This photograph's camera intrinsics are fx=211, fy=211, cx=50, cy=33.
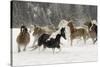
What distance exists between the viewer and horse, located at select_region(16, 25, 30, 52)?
2.29 metres

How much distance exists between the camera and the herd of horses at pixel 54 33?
2.32 meters

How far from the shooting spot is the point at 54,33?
7.98 feet

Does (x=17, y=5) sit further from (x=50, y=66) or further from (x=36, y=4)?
(x=50, y=66)

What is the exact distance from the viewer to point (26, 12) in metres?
2.32

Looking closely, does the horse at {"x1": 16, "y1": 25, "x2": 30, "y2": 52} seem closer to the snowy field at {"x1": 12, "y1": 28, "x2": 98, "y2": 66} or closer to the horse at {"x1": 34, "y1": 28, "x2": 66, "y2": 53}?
the snowy field at {"x1": 12, "y1": 28, "x2": 98, "y2": 66}

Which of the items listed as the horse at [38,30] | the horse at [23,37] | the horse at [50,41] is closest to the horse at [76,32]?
the horse at [50,41]

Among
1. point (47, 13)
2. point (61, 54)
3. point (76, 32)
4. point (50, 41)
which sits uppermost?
point (47, 13)

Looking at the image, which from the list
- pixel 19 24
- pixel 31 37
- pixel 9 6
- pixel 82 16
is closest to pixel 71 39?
pixel 82 16

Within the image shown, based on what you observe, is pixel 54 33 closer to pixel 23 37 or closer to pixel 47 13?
pixel 47 13

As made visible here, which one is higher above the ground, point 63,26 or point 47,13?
point 47,13

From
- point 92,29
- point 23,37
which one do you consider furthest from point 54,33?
point 92,29

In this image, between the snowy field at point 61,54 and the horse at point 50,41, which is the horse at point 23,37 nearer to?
the snowy field at point 61,54

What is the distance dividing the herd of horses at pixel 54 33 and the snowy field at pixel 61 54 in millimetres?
46

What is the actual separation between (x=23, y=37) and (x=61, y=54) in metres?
0.49
